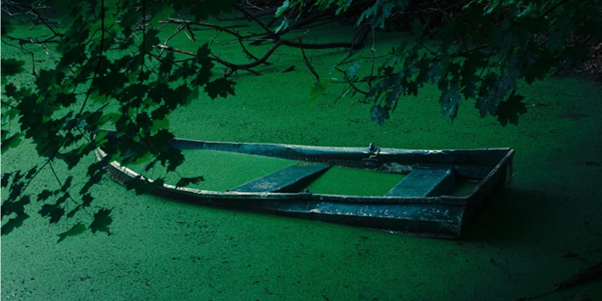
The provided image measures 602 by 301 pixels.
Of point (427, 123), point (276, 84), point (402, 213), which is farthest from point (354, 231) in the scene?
point (276, 84)

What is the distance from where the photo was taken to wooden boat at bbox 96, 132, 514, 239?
8.87 feet

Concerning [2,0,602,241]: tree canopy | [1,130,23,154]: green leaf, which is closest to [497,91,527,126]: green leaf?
[2,0,602,241]: tree canopy

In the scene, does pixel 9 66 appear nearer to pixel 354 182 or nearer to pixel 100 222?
pixel 100 222

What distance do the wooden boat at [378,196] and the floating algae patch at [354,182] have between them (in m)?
0.04

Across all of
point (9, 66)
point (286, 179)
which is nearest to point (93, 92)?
point (9, 66)

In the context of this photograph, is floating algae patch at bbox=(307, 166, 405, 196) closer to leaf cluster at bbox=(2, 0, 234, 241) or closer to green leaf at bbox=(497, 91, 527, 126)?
green leaf at bbox=(497, 91, 527, 126)

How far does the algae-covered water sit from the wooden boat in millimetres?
50

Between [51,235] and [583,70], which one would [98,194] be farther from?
[583,70]

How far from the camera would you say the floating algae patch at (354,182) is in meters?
3.23

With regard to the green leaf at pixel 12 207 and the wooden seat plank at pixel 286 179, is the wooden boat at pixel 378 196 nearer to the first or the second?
the wooden seat plank at pixel 286 179

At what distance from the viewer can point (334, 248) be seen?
2.71 meters

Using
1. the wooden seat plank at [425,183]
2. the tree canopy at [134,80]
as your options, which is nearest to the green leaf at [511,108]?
the tree canopy at [134,80]

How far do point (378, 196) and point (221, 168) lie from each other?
1.03 m

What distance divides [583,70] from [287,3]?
312cm
